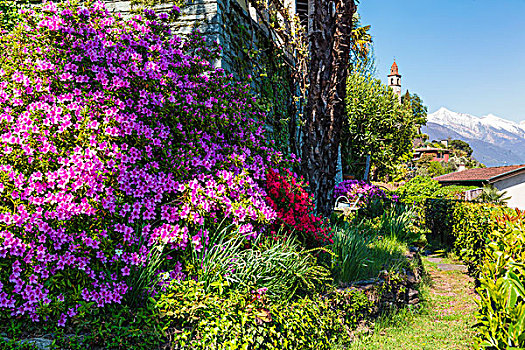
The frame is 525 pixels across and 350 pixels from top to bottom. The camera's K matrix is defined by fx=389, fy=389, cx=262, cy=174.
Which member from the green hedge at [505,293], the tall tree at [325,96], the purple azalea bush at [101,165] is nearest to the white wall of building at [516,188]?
the tall tree at [325,96]

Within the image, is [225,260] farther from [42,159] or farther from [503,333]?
[503,333]

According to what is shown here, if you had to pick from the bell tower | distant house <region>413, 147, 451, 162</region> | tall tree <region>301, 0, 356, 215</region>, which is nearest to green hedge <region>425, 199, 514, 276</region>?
tall tree <region>301, 0, 356, 215</region>

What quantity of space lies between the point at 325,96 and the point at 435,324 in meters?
3.38

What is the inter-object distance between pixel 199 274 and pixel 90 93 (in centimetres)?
180

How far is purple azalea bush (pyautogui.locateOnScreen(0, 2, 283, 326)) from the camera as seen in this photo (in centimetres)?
286

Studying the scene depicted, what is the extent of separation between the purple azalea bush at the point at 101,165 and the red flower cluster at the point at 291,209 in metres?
0.29

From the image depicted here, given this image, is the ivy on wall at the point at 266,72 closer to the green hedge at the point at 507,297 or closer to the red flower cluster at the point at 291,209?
the red flower cluster at the point at 291,209

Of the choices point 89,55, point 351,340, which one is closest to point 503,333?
point 351,340

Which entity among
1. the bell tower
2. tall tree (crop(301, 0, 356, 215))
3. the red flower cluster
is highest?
the bell tower

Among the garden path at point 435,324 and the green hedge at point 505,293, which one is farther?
the garden path at point 435,324

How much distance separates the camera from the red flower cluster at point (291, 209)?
165 inches

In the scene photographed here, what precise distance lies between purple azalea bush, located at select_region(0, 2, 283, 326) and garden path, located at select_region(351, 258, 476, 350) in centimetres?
187

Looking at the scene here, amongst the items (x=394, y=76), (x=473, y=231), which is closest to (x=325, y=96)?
(x=473, y=231)

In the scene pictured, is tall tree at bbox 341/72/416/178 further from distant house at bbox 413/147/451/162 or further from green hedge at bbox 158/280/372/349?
distant house at bbox 413/147/451/162
